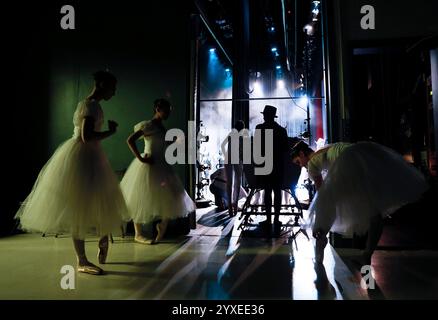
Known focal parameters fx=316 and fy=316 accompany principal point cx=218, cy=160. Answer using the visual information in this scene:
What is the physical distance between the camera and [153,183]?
11.2ft

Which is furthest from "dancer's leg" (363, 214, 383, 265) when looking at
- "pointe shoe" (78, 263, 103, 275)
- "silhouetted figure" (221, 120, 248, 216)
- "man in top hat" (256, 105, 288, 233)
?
"silhouetted figure" (221, 120, 248, 216)

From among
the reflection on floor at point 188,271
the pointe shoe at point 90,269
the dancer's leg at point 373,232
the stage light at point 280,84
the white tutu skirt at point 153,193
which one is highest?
the stage light at point 280,84

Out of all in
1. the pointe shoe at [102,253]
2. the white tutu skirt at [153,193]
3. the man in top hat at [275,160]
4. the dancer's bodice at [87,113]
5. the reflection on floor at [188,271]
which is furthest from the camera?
the man in top hat at [275,160]

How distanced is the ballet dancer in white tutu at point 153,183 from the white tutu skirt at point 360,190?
1587 millimetres

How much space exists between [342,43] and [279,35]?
666cm

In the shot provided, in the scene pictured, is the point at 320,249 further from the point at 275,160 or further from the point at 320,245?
the point at 275,160

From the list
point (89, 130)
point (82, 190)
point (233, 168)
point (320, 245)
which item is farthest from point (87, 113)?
point (233, 168)

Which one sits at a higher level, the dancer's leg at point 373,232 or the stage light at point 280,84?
the stage light at point 280,84

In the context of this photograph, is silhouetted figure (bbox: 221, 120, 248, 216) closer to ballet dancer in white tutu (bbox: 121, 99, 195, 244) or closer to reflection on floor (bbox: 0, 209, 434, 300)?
reflection on floor (bbox: 0, 209, 434, 300)

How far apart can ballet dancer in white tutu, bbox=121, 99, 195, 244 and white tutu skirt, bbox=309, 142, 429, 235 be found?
159cm

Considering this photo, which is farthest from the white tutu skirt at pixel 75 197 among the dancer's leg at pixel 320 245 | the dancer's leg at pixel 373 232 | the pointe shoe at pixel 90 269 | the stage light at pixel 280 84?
the stage light at pixel 280 84

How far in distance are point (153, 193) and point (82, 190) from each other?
3.51 ft

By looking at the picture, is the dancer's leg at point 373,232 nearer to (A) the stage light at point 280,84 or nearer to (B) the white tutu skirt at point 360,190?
(B) the white tutu skirt at point 360,190

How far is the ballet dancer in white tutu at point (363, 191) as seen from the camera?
7.63 feet
